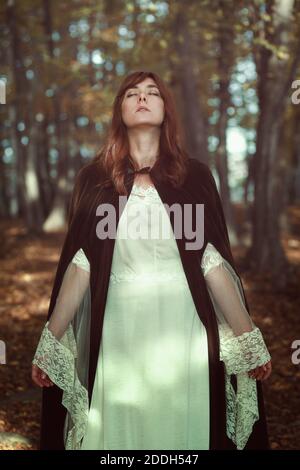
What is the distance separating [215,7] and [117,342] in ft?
25.4

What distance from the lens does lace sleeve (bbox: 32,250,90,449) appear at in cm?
305

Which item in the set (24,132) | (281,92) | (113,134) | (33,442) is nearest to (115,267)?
(113,134)

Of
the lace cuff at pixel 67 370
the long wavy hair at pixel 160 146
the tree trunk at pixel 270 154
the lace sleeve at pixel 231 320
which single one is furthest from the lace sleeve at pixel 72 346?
the tree trunk at pixel 270 154

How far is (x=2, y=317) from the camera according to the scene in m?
9.19

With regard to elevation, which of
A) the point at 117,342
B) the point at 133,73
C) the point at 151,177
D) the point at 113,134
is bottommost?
the point at 117,342

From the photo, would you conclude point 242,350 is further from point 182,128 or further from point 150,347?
point 182,128

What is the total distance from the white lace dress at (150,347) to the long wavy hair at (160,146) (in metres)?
0.15

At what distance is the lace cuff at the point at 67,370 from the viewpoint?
306cm

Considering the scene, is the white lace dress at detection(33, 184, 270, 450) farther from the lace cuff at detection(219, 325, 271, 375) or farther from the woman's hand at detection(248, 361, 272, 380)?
the woman's hand at detection(248, 361, 272, 380)

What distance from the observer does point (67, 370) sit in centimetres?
312

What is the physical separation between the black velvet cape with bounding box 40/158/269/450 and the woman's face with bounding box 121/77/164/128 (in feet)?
0.77
